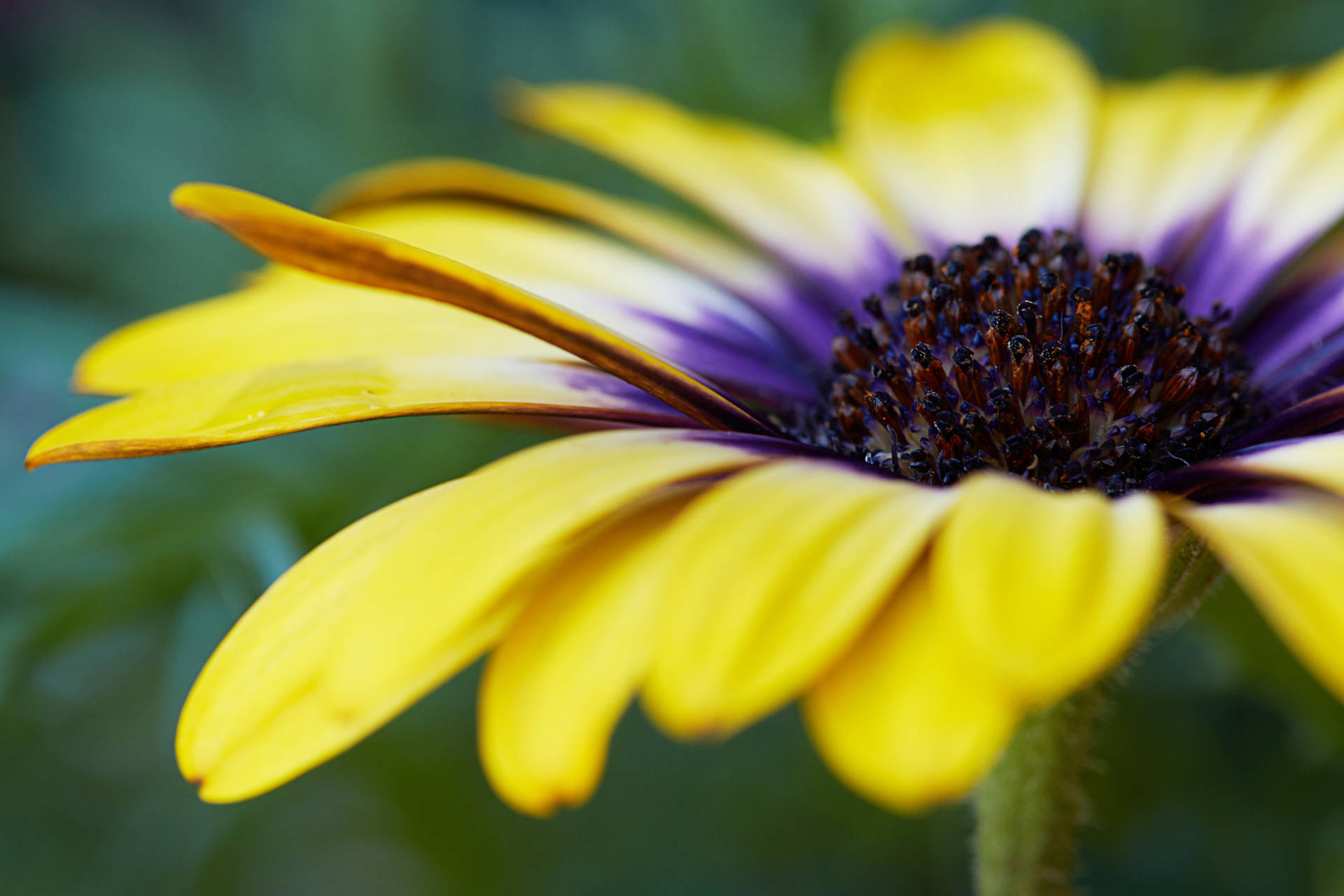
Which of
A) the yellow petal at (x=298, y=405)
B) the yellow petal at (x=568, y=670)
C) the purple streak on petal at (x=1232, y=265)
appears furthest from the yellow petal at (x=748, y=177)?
the yellow petal at (x=568, y=670)

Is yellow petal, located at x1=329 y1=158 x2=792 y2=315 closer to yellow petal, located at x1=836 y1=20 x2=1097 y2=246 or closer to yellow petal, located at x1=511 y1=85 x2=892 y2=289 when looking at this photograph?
yellow petal, located at x1=511 y1=85 x2=892 y2=289

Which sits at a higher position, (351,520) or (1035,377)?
(1035,377)

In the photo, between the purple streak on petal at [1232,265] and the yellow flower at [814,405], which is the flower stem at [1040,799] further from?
the purple streak on petal at [1232,265]

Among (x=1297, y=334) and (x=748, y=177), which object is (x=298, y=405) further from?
(x=1297, y=334)

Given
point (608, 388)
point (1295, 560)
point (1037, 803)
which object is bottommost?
point (1037, 803)

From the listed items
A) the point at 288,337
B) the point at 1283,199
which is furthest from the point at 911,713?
the point at 1283,199

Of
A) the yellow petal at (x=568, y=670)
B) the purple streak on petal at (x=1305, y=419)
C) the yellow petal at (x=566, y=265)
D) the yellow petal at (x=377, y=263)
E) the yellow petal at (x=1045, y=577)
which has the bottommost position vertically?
the yellow petal at (x=566, y=265)

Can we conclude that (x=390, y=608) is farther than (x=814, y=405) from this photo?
No
